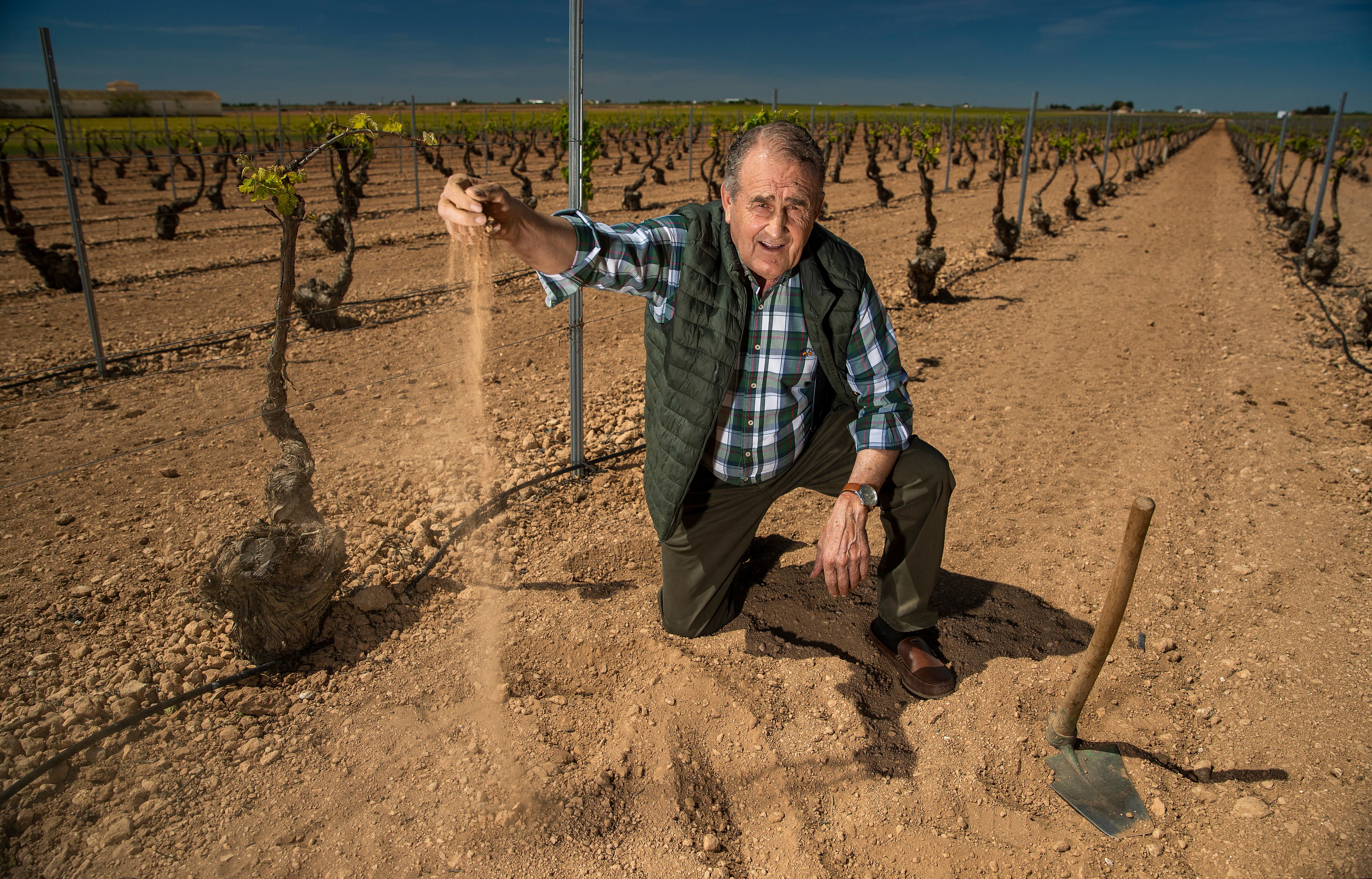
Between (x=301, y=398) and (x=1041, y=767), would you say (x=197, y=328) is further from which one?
(x=1041, y=767)

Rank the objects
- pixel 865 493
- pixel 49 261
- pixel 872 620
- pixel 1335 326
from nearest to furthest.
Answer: pixel 865 493 < pixel 872 620 < pixel 1335 326 < pixel 49 261

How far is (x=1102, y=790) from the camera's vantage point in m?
2.21

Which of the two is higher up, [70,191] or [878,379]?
[70,191]

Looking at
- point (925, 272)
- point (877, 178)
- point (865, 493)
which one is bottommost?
point (865, 493)

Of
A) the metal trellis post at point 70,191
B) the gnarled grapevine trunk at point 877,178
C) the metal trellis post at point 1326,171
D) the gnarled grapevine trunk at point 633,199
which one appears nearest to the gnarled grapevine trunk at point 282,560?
the metal trellis post at point 70,191

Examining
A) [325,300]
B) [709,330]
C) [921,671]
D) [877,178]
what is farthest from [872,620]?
[877,178]

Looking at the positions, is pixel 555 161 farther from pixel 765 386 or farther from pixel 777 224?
pixel 777 224

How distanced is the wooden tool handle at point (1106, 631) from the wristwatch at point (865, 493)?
26.3 inches

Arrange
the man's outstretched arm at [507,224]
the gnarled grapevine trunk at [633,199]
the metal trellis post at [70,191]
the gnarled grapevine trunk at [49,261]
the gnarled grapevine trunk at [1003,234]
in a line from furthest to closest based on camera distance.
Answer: the gnarled grapevine trunk at [633,199] → the gnarled grapevine trunk at [1003,234] → the gnarled grapevine trunk at [49,261] → the metal trellis post at [70,191] → the man's outstretched arm at [507,224]

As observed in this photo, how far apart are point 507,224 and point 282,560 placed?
57.7 inches

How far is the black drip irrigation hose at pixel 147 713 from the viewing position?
2.08 metres

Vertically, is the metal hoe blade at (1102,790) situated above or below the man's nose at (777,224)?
below

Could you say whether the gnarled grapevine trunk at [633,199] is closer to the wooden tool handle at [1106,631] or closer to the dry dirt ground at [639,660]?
the dry dirt ground at [639,660]

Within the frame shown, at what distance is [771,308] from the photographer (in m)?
2.37
